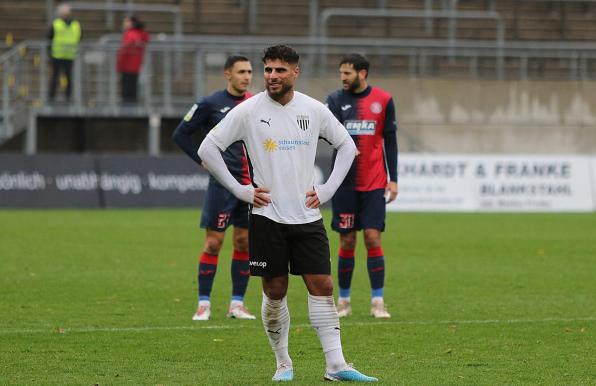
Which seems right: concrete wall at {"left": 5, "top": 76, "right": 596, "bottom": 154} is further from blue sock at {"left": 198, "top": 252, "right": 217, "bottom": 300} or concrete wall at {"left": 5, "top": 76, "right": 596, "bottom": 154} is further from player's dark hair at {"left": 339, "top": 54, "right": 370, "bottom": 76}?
blue sock at {"left": 198, "top": 252, "right": 217, "bottom": 300}

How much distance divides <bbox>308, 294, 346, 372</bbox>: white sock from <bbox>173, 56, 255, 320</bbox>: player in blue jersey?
3.41 metres

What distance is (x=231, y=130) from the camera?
26.7 feet

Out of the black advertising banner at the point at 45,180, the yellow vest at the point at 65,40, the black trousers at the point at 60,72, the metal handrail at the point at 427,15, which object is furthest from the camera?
the metal handrail at the point at 427,15

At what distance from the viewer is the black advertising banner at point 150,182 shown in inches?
1071

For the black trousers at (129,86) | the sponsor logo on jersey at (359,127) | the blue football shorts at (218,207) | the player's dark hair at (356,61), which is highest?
the player's dark hair at (356,61)

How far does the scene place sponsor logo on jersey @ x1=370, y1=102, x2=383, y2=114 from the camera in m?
11.9

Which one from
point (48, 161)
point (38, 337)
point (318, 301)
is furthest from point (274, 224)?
point (48, 161)

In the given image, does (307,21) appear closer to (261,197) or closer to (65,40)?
(65,40)

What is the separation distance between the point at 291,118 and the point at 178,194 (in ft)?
64.2

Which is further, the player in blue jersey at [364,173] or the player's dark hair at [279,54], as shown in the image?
the player in blue jersey at [364,173]

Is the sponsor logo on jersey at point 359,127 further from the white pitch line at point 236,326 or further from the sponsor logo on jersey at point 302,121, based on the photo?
the sponsor logo on jersey at point 302,121

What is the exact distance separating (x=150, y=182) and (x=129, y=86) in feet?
11.8

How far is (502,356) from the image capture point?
922cm

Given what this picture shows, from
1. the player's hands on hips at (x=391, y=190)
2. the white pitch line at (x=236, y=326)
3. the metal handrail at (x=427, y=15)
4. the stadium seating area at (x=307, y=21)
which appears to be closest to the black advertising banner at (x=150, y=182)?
the stadium seating area at (x=307, y=21)
